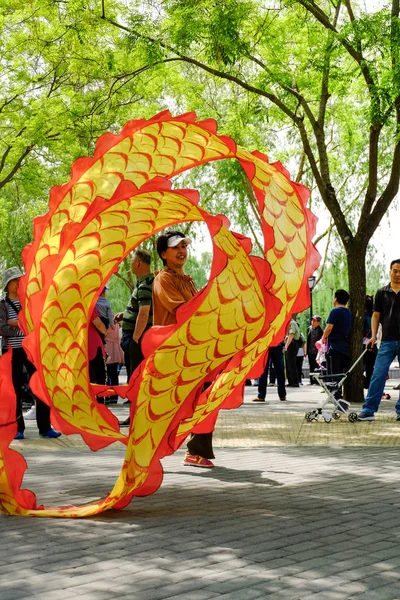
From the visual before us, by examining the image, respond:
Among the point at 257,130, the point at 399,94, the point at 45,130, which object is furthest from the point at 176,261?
the point at 257,130

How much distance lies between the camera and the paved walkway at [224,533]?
4.82 metres

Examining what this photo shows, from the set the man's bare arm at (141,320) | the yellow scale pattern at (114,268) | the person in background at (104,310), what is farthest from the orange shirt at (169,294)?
the person in background at (104,310)

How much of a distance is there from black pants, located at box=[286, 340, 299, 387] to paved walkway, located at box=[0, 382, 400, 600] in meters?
14.0

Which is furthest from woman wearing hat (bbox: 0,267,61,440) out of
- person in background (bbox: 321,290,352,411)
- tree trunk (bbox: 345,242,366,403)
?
tree trunk (bbox: 345,242,366,403)

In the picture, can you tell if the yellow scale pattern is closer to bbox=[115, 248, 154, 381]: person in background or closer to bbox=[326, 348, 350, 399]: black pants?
bbox=[115, 248, 154, 381]: person in background

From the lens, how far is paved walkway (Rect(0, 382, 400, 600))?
4820mm

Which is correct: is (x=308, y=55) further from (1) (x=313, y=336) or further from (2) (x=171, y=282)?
(2) (x=171, y=282)

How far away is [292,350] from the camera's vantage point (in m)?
24.4

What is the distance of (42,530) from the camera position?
6211mm

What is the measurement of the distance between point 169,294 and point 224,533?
3.10m

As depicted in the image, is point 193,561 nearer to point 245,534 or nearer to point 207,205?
point 245,534

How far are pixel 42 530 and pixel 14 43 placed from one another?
21469mm

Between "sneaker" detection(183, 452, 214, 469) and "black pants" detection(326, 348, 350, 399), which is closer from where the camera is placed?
"sneaker" detection(183, 452, 214, 469)

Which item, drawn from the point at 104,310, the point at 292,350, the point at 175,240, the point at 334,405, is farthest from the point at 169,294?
the point at 292,350
